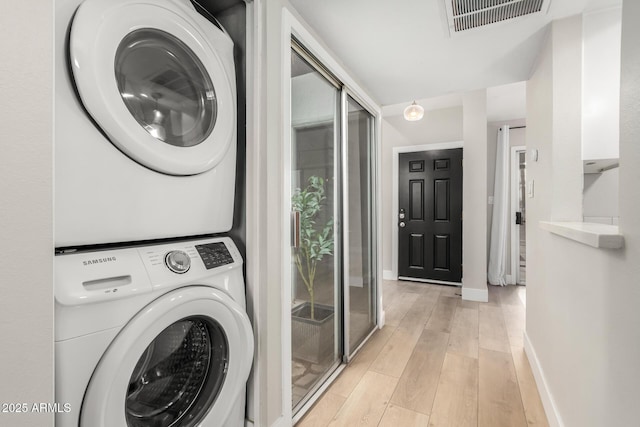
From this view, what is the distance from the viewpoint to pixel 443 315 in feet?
10.3

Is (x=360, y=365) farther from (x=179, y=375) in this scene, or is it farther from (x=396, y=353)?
(x=179, y=375)

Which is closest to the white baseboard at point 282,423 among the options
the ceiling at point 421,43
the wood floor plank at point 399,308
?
the wood floor plank at point 399,308

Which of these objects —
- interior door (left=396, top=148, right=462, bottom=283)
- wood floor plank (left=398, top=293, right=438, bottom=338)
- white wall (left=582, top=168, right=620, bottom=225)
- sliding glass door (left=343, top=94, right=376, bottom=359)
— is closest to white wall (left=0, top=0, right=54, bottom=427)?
sliding glass door (left=343, top=94, right=376, bottom=359)

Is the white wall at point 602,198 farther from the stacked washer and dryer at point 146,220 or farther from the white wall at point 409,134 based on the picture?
the stacked washer and dryer at point 146,220

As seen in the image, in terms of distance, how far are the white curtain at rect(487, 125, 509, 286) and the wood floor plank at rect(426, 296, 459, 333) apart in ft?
3.88

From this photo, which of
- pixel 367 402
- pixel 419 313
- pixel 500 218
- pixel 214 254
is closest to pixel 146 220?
pixel 214 254

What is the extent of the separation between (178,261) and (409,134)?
14.1 ft

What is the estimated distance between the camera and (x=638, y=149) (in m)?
0.76

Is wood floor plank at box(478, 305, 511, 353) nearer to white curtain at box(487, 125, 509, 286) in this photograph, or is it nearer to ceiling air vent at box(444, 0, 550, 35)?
white curtain at box(487, 125, 509, 286)

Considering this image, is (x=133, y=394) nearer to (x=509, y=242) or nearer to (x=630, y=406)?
(x=630, y=406)

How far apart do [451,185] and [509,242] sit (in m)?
1.35

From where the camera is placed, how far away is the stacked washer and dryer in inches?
28.8

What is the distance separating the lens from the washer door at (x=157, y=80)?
77 cm

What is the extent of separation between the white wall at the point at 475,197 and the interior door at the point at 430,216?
0.52m
